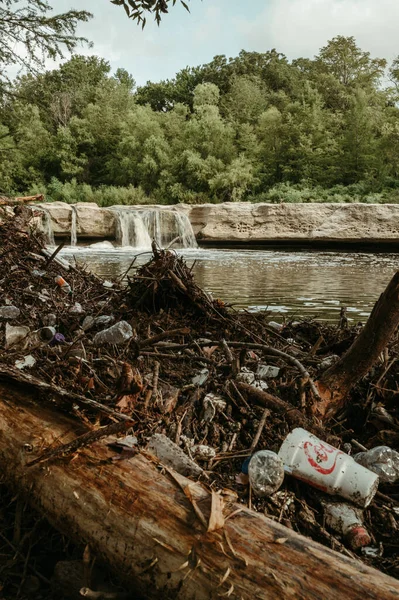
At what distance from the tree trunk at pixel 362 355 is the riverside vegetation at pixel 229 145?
57.1 feet

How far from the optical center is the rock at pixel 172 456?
159 cm

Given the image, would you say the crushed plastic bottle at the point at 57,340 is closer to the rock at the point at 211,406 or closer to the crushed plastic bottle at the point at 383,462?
the rock at the point at 211,406

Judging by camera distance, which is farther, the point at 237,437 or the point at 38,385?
the point at 237,437

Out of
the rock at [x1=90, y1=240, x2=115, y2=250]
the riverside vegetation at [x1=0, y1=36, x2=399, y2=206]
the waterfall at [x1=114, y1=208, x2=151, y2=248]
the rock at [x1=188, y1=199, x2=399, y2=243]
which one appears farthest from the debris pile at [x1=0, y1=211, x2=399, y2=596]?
the riverside vegetation at [x1=0, y1=36, x2=399, y2=206]

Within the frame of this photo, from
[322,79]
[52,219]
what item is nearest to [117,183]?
[52,219]

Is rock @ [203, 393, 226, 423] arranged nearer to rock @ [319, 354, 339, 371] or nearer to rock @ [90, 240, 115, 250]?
rock @ [319, 354, 339, 371]

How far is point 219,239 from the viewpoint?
18016 mm

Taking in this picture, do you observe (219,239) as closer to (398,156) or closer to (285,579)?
(398,156)

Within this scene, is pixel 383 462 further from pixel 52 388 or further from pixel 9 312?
pixel 9 312

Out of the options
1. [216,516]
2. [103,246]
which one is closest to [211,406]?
[216,516]

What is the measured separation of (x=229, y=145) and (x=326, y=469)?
83.6 ft

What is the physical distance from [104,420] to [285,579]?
→ 2.65 feet

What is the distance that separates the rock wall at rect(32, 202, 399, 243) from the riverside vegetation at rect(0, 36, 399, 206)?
11.7 ft

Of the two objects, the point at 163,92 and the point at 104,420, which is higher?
the point at 163,92
